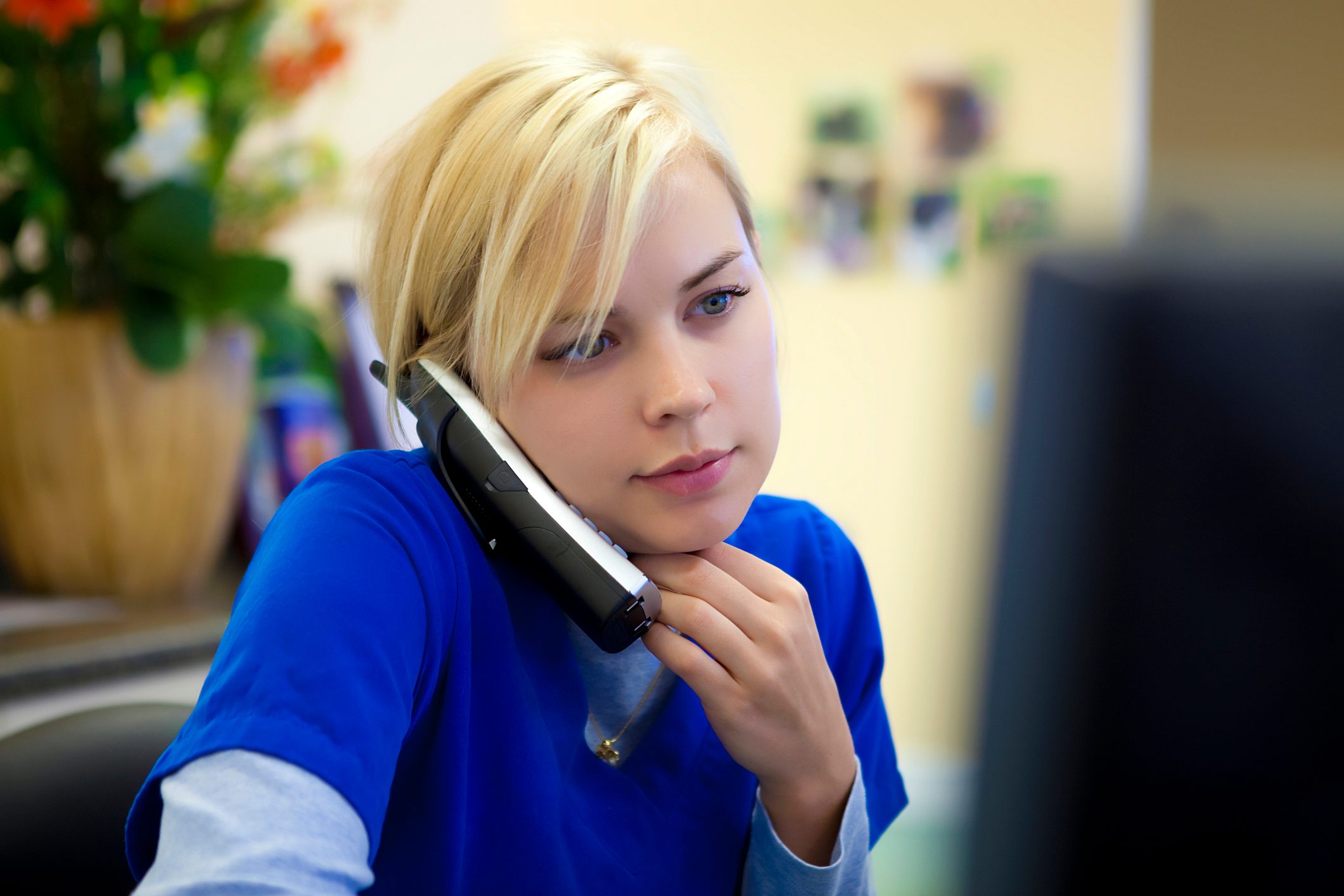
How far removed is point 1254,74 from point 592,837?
2190 millimetres

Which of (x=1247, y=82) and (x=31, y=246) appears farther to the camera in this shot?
(x=1247, y=82)

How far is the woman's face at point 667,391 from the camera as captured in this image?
631 mm

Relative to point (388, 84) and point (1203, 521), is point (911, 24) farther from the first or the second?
point (1203, 521)

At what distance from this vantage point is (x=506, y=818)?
650 mm

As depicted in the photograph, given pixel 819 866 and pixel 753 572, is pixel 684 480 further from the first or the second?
pixel 819 866

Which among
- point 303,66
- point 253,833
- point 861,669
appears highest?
point 303,66

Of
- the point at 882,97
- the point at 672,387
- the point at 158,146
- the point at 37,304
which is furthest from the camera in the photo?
the point at 882,97

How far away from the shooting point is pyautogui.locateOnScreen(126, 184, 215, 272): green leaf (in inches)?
51.9

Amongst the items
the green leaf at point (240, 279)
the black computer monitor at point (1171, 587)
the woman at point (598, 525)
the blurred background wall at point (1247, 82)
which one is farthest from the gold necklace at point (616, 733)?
the blurred background wall at point (1247, 82)

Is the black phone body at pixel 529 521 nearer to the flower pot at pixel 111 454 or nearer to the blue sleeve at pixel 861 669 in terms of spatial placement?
the blue sleeve at pixel 861 669

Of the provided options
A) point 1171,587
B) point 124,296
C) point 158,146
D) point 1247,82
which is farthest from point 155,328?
point 1247,82

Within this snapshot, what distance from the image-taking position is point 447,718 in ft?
2.07

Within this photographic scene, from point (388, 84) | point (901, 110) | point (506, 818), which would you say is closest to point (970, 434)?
point (506, 818)

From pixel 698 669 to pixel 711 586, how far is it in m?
0.05
